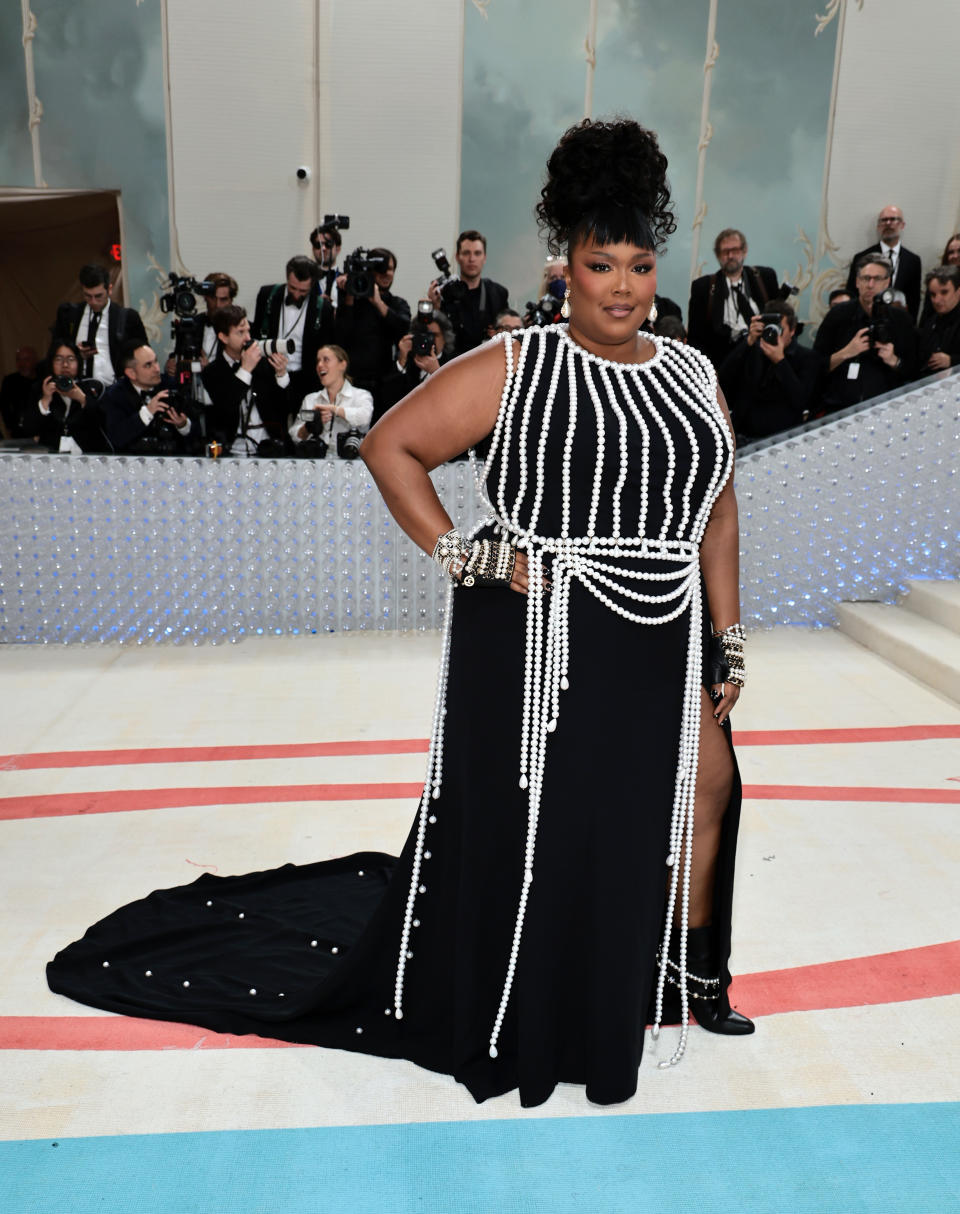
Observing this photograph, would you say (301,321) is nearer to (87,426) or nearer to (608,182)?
(87,426)

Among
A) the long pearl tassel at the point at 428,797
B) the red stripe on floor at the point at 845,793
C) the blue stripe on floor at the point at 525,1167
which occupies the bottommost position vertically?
the red stripe on floor at the point at 845,793

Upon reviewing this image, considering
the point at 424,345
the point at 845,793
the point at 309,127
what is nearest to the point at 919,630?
the point at 845,793

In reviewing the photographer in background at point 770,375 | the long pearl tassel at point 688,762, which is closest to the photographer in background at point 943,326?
Result: the photographer in background at point 770,375

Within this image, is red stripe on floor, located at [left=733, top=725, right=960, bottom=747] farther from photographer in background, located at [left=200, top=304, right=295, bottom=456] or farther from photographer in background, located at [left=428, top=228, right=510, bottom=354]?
photographer in background, located at [left=428, top=228, right=510, bottom=354]

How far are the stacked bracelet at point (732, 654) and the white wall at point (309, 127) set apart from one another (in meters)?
5.83

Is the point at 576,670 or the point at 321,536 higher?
the point at 576,670

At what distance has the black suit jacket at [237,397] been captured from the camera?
16.3ft

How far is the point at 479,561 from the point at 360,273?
3748 millimetres

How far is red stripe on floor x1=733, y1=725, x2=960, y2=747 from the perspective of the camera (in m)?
3.49

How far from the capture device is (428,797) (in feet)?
6.17

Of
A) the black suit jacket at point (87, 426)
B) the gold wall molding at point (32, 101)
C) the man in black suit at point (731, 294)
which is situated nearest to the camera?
the black suit jacket at point (87, 426)

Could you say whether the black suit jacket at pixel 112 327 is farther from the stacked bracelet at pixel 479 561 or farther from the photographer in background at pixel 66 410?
the stacked bracelet at pixel 479 561

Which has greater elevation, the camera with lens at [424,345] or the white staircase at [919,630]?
the camera with lens at [424,345]

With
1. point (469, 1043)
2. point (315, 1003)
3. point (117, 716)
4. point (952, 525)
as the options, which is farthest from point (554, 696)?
point (952, 525)
